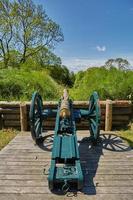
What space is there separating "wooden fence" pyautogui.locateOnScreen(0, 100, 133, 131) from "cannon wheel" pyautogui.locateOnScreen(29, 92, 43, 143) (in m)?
0.87

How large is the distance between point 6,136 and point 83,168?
2.93 m

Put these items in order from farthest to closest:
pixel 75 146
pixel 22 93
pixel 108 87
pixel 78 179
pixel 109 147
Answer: pixel 22 93 < pixel 108 87 < pixel 109 147 < pixel 75 146 < pixel 78 179

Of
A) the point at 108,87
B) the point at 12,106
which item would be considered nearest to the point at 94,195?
the point at 12,106

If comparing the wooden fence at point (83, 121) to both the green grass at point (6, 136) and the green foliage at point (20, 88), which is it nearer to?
the green grass at point (6, 136)

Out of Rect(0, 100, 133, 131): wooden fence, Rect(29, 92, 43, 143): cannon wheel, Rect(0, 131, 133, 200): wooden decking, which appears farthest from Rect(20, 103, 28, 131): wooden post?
Rect(0, 131, 133, 200): wooden decking

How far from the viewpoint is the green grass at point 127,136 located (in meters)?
7.08

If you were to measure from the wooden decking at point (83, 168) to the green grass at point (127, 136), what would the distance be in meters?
0.18

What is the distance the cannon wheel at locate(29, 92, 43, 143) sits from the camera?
629 cm

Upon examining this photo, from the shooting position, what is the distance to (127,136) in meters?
7.58

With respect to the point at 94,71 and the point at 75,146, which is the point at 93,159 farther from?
the point at 94,71

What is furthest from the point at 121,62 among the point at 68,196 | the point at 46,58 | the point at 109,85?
the point at 46,58

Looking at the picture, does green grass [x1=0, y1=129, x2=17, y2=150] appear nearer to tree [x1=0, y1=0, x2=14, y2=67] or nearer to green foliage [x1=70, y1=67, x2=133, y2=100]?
green foliage [x1=70, y1=67, x2=133, y2=100]

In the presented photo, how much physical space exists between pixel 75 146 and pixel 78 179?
76 centimetres

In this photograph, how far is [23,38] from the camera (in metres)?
26.8
